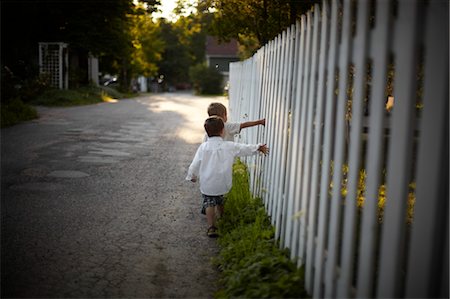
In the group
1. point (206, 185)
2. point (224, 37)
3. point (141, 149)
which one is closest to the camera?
point (206, 185)

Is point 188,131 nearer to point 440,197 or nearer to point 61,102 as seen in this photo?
point 61,102

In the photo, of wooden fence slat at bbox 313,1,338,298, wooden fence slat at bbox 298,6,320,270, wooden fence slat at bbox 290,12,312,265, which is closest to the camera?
wooden fence slat at bbox 313,1,338,298

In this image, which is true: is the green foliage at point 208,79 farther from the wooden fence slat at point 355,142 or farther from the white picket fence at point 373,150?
the wooden fence slat at point 355,142

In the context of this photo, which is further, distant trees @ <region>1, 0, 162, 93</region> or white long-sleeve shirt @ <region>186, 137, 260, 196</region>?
distant trees @ <region>1, 0, 162, 93</region>

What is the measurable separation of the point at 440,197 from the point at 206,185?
2.77 meters

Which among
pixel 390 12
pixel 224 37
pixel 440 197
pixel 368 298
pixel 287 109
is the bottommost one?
pixel 368 298

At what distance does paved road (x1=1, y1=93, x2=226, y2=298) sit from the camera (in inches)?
137

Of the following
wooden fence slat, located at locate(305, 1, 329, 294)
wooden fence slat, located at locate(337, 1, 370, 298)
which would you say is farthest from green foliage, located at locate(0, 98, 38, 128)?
wooden fence slat, located at locate(337, 1, 370, 298)

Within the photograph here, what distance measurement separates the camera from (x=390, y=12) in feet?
6.79

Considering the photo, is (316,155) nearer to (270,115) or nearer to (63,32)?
(270,115)

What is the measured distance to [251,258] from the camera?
345 centimetres

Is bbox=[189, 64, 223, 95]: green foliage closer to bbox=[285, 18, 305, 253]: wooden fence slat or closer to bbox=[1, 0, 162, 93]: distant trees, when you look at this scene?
bbox=[1, 0, 162, 93]: distant trees

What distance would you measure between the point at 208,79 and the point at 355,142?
4200 centimetres

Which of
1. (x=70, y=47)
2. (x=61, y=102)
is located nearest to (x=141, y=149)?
(x=61, y=102)
